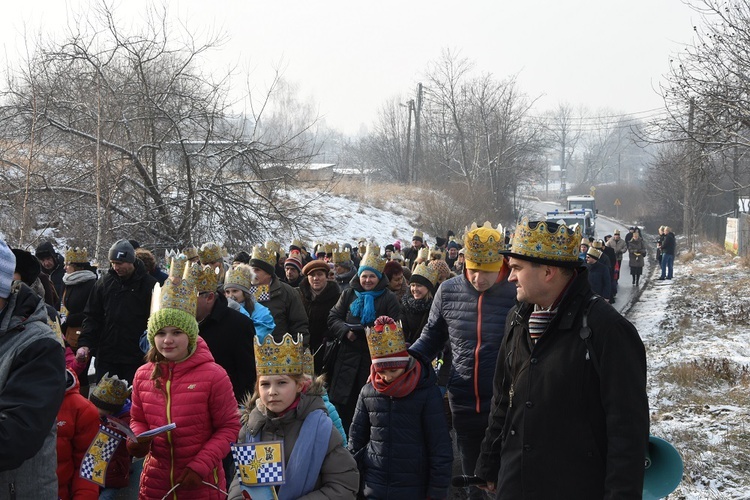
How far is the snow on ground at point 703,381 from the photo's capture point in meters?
6.43

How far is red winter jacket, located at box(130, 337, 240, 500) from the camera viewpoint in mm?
4191

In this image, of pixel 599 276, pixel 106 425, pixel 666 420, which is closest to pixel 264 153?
pixel 599 276

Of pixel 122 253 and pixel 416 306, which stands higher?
pixel 122 253

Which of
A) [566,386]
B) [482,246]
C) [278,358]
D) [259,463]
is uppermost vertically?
[482,246]

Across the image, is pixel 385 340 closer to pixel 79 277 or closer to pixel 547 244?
pixel 547 244

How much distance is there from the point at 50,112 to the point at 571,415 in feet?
47.7

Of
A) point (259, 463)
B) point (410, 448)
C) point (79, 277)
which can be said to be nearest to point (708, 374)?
point (410, 448)

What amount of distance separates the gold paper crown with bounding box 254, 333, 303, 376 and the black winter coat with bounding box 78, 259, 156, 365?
131 inches

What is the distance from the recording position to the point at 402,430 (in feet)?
15.8

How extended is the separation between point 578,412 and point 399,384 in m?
1.89

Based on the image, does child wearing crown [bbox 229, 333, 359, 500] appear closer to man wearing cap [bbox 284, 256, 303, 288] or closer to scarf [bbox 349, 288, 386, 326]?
scarf [bbox 349, 288, 386, 326]

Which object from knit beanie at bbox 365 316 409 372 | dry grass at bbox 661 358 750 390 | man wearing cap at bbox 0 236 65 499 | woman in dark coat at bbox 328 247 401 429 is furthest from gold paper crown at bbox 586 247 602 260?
man wearing cap at bbox 0 236 65 499

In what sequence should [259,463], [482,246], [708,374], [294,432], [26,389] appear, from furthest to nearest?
[708,374] → [482,246] → [294,432] → [259,463] → [26,389]

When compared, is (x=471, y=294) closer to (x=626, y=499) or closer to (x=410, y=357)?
(x=410, y=357)
